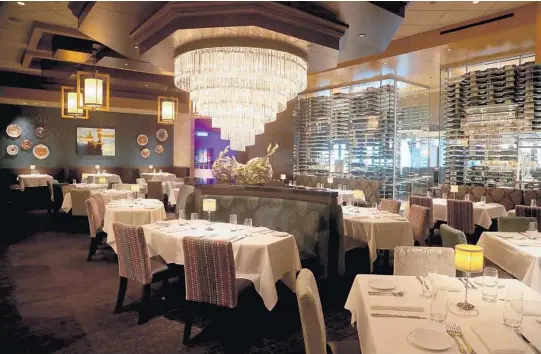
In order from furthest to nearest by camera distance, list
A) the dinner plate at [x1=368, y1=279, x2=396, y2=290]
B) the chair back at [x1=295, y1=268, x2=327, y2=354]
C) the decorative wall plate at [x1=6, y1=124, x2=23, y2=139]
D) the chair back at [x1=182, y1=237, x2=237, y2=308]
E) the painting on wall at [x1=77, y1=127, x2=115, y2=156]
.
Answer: the painting on wall at [x1=77, y1=127, x2=115, y2=156] < the decorative wall plate at [x1=6, y1=124, x2=23, y2=139] < the chair back at [x1=182, y1=237, x2=237, y2=308] < the dinner plate at [x1=368, y1=279, x2=396, y2=290] < the chair back at [x1=295, y1=268, x2=327, y2=354]

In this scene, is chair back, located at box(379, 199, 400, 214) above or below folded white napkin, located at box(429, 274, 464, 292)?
above

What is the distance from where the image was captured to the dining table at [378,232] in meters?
4.84

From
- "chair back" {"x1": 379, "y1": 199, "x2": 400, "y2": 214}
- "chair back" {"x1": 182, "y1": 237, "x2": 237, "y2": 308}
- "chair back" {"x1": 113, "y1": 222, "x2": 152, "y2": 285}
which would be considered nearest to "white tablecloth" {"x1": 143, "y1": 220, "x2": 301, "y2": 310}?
"chair back" {"x1": 113, "y1": 222, "x2": 152, "y2": 285}

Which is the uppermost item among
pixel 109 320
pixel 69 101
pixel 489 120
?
pixel 69 101

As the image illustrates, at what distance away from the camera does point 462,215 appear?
621cm

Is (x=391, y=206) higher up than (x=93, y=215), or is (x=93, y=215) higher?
(x=391, y=206)

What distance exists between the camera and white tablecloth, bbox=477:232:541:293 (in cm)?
328

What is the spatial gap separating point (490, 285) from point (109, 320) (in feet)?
10.5

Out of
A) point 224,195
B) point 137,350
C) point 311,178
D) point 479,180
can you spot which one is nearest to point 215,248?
point 137,350

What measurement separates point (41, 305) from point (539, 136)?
8.20m

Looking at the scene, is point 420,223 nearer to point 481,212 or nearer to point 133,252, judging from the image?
point 481,212

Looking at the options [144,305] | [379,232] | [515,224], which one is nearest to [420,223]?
[379,232]

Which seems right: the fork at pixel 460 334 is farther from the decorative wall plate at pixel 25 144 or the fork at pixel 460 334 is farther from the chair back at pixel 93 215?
the decorative wall plate at pixel 25 144

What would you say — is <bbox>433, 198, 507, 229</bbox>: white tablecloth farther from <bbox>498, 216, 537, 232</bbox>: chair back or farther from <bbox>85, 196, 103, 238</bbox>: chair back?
<bbox>85, 196, 103, 238</bbox>: chair back
